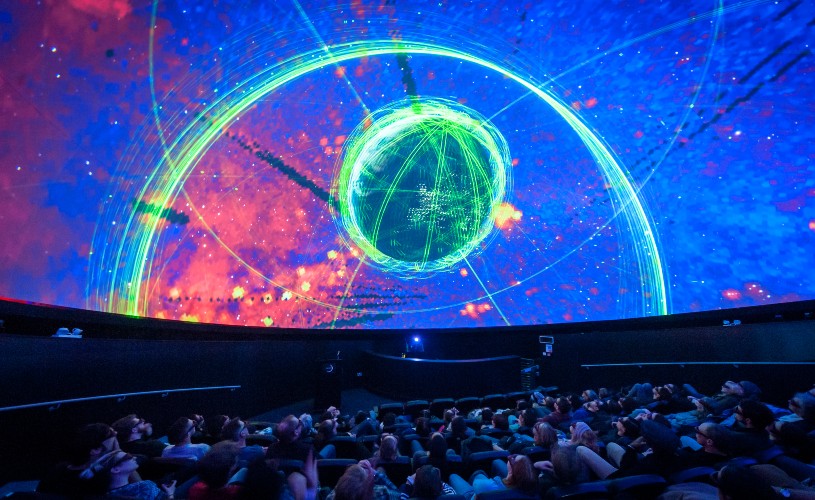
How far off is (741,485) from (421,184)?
7800mm

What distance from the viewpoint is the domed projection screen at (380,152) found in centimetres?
457

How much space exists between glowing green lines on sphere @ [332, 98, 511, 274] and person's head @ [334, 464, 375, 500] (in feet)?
23.3

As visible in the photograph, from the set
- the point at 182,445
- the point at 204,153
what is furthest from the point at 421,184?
the point at 182,445

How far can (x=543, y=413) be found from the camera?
5.15 metres

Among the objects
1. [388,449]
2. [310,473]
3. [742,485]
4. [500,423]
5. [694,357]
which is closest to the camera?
[742,485]

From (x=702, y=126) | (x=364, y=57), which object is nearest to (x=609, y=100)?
(x=702, y=126)

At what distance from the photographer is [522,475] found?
2365mm

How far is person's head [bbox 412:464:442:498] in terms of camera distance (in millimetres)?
2289

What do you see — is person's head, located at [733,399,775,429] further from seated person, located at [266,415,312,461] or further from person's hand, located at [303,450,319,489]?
seated person, located at [266,415,312,461]

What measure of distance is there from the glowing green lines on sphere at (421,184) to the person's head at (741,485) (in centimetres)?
741

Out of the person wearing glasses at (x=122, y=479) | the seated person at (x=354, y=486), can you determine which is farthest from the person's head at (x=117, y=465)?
the seated person at (x=354, y=486)

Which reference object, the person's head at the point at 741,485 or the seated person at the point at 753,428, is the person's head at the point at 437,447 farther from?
the seated person at the point at 753,428

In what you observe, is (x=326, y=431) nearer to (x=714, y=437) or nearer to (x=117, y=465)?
(x=117, y=465)

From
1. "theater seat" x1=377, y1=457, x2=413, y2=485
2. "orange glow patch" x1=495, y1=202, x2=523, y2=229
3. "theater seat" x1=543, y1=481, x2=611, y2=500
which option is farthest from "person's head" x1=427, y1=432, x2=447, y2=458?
"orange glow patch" x1=495, y1=202, x2=523, y2=229
